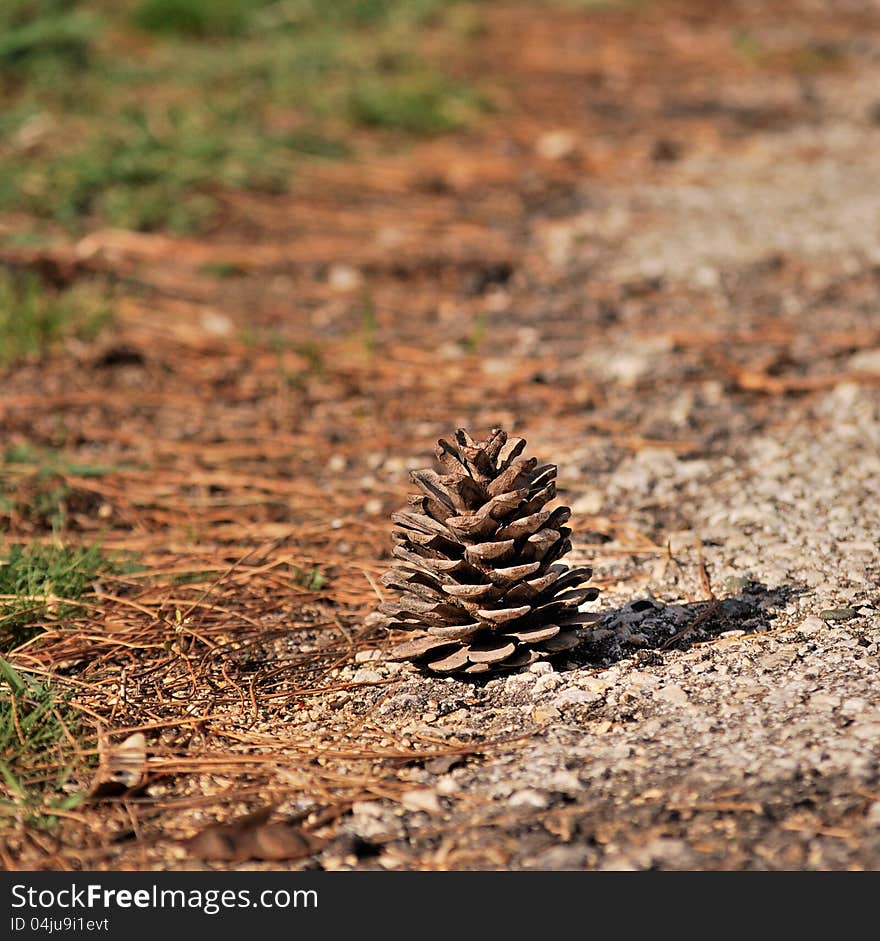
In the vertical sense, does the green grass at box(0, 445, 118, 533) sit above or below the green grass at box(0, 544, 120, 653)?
above


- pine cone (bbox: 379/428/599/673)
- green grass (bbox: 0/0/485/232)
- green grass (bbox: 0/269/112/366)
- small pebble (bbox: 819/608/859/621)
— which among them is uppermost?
green grass (bbox: 0/0/485/232)

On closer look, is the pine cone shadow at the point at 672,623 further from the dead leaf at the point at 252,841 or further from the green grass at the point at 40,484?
the green grass at the point at 40,484

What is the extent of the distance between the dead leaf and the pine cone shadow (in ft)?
2.04

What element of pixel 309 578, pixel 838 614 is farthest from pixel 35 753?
pixel 838 614

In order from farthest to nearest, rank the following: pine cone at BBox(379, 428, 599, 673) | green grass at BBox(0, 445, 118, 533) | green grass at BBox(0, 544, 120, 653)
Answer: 1. green grass at BBox(0, 445, 118, 533)
2. green grass at BBox(0, 544, 120, 653)
3. pine cone at BBox(379, 428, 599, 673)

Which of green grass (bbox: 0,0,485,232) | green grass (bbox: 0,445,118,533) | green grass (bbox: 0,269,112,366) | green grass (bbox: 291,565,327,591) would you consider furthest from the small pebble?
green grass (bbox: 0,0,485,232)

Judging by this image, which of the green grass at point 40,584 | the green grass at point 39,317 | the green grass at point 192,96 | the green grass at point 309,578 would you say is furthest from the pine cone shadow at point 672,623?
the green grass at point 192,96

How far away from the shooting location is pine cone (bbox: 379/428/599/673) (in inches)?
78.4

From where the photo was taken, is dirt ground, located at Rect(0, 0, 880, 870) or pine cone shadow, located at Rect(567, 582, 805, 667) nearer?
dirt ground, located at Rect(0, 0, 880, 870)

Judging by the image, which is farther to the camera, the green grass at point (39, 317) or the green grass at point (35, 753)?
the green grass at point (39, 317)

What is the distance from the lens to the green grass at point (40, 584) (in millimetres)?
2180

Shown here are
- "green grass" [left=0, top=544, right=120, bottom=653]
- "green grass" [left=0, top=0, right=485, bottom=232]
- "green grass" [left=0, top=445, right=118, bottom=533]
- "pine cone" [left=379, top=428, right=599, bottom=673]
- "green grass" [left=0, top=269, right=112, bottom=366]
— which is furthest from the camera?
"green grass" [left=0, top=0, right=485, bottom=232]

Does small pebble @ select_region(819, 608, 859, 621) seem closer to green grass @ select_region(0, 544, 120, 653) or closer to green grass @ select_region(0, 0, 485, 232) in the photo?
green grass @ select_region(0, 544, 120, 653)

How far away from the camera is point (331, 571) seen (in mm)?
2498
